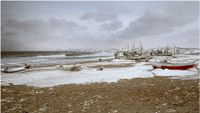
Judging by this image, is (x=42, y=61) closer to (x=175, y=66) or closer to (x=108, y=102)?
(x=175, y=66)

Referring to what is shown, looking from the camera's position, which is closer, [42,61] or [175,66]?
[175,66]

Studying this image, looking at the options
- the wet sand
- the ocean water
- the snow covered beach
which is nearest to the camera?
the wet sand

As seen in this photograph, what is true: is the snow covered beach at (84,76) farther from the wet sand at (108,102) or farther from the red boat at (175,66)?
the wet sand at (108,102)

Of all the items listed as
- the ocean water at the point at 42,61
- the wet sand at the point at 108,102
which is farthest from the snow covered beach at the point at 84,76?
the ocean water at the point at 42,61

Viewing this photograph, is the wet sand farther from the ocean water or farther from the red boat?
the ocean water

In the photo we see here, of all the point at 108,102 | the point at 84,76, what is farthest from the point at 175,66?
the point at 108,102

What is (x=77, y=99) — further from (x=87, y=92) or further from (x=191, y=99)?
(x=191, y=99)

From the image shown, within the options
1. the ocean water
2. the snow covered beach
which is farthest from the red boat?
the ocean water

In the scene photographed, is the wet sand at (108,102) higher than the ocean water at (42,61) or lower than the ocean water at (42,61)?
higher

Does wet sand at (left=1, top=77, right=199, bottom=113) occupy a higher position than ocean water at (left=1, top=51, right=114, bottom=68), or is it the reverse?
wet sand at (left=1, top=77, right=199, bottom=113)

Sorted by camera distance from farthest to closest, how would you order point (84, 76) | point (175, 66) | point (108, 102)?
point (175, 66) < point (84, 76) < point (108, 102)

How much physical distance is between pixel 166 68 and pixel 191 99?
17937mm

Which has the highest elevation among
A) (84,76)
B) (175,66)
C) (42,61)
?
(175,66)

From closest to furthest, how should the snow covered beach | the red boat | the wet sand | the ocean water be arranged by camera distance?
the wet sand
the snow covered beach
the red boat
the ocean water
